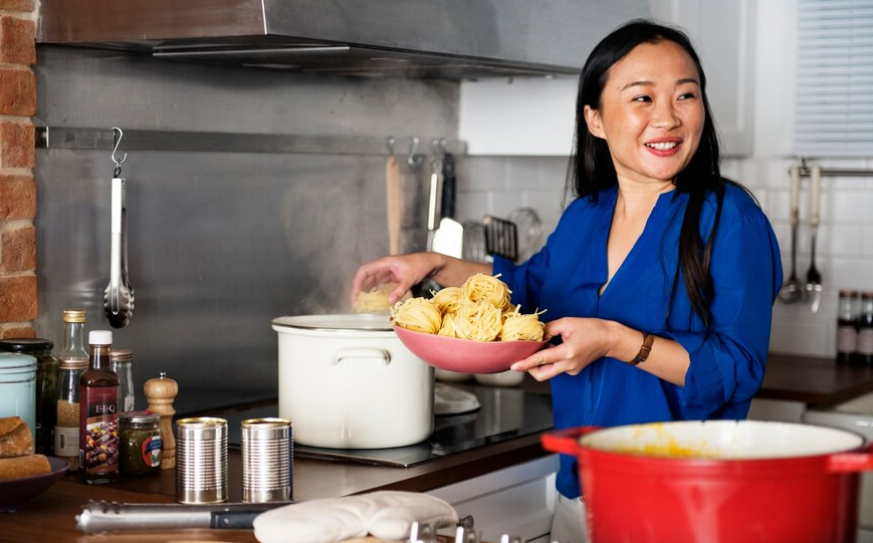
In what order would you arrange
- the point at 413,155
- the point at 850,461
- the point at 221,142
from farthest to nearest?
the point at 413,155 < the point at 221,142 < the point at 850,461

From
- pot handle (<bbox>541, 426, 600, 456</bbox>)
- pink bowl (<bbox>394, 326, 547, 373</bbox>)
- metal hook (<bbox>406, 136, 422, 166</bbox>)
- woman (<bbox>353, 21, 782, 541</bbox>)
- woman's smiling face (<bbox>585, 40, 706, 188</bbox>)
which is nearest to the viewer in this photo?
pot handle (<bbox>541, 426, 600, 456</bbox>)

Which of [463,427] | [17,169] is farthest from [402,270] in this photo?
[17,169]

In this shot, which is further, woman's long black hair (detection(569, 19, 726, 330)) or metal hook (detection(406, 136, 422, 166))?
metal hook (detection(406, 136, 422, 166))

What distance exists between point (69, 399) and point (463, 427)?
0.82 meters

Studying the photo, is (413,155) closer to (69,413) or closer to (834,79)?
(69,413)

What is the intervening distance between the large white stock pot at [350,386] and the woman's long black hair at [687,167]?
489 millimetres

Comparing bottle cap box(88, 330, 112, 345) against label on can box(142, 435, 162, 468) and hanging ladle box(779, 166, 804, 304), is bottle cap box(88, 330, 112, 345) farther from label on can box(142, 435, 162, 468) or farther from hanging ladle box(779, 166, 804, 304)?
hanging ladle box(779, 166, 804, 304)

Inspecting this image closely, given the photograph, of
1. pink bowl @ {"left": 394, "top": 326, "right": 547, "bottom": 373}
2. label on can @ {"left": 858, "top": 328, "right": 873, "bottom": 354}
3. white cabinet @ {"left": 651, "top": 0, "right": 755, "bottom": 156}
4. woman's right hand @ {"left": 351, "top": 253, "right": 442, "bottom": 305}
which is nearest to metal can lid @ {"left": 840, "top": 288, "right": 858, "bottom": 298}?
label on can @ {"left": 858, "top": 328, "right": 873, "bottom": 354}

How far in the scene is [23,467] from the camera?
5.62 ft

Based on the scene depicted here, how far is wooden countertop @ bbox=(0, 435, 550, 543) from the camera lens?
5.20ft

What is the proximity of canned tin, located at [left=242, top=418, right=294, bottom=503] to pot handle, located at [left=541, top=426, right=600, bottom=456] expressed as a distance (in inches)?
23.8

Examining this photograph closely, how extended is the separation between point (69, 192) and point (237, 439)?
56 centimetres

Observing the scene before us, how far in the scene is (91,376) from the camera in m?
1.92

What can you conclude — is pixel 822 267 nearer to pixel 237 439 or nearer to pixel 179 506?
pixel 237 439
